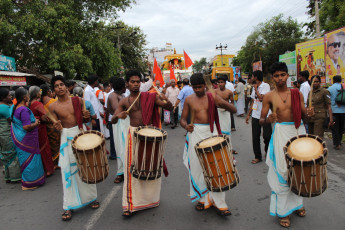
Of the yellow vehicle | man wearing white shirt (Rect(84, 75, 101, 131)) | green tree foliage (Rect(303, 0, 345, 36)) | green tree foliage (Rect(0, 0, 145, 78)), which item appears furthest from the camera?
the yellow vehicle

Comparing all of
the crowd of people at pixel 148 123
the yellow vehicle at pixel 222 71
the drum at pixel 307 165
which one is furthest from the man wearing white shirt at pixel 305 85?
the yellow vehicle at pixel 222 71

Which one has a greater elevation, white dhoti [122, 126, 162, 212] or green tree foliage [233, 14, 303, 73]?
green tree foliage [233, 14, 303, 73]

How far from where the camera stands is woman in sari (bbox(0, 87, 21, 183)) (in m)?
5.61

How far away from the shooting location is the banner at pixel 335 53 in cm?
1041

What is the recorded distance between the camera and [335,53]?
10867 mm

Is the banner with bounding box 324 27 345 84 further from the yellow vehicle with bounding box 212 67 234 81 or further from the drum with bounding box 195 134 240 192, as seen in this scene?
the yellow vehicle with bounding box 212 67 234 81

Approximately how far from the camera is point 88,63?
16.4 metres

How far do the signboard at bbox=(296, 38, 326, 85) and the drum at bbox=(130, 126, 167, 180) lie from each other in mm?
10956

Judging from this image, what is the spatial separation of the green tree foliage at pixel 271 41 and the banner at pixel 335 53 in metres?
28.1

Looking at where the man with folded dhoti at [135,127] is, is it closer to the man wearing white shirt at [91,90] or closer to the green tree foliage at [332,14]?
the man wearing white shirt at [91,90]

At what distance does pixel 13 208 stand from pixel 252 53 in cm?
4144

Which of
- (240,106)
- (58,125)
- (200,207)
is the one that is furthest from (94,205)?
(240,106)

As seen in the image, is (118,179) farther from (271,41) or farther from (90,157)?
(271,41)

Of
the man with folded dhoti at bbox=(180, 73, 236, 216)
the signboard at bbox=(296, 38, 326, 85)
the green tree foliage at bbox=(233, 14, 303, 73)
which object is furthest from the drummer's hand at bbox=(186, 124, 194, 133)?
the green tree foliage at bbox=(233, 14, 303, 73)
